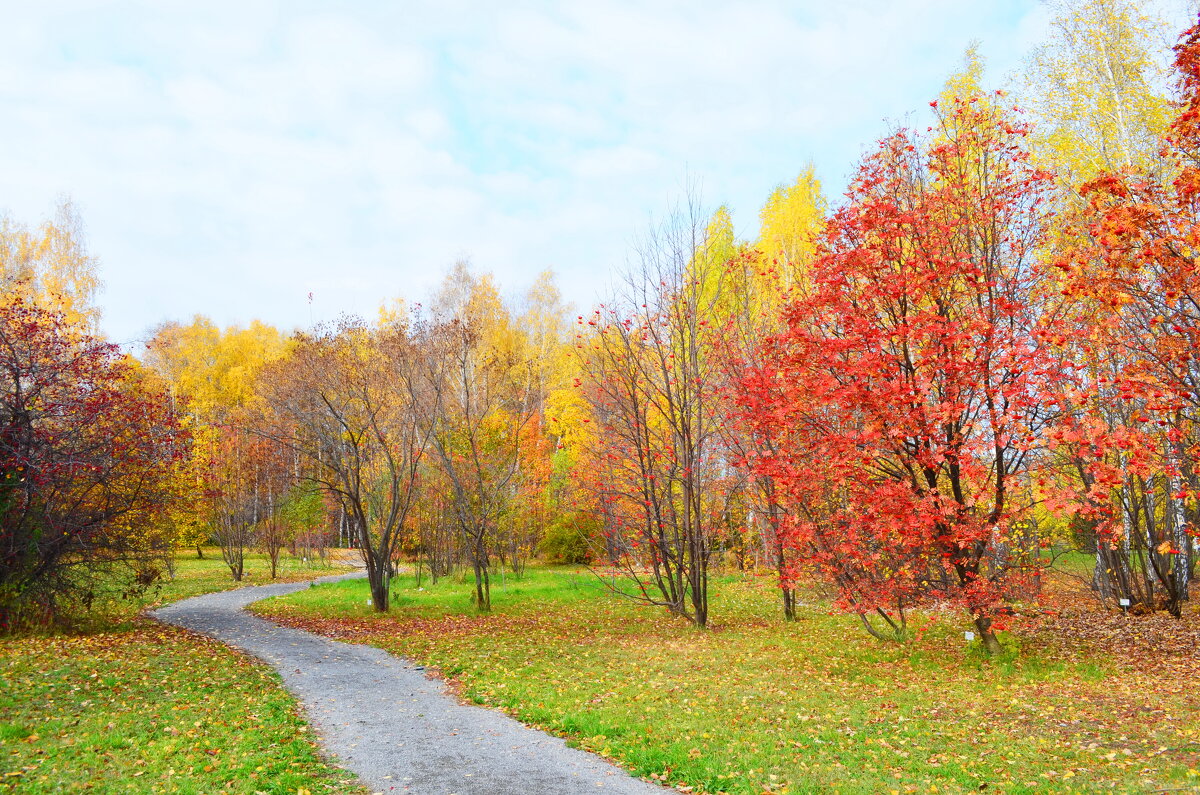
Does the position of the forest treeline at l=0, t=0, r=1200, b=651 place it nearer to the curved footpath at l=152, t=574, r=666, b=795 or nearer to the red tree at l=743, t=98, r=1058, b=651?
the red tree at l=743, t=98, r=1058, b=651

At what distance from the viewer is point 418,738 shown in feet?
22.5

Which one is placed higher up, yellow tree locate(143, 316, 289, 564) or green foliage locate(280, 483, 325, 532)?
yellow tree locate(143, 316, 289, 564)

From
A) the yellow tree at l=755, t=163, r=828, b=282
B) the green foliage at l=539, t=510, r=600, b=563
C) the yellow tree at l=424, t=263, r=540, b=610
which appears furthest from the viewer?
the green foliage at l=539, t=510, r=600, b=563

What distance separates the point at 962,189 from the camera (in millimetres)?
9586

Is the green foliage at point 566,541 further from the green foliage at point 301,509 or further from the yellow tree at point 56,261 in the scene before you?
the yellow tree at point 56,261

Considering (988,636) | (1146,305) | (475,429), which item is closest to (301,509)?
(475,429)

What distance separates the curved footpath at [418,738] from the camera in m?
5.62

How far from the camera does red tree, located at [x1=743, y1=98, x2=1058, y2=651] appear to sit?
858 cm

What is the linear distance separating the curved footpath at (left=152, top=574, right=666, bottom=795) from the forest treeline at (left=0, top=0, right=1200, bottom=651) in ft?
15.3

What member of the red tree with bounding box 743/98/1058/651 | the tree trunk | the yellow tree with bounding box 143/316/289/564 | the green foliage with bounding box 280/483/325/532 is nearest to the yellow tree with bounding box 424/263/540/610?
the green foliage with bounding box 280/483/325/532

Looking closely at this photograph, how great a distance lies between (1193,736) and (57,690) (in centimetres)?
1118

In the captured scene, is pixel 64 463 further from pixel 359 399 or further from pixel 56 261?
pixel 56 261

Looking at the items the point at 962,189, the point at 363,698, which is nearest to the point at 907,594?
the point at 962,189

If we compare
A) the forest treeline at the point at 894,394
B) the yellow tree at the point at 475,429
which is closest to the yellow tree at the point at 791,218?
the forest treeline at the point at 894,394
